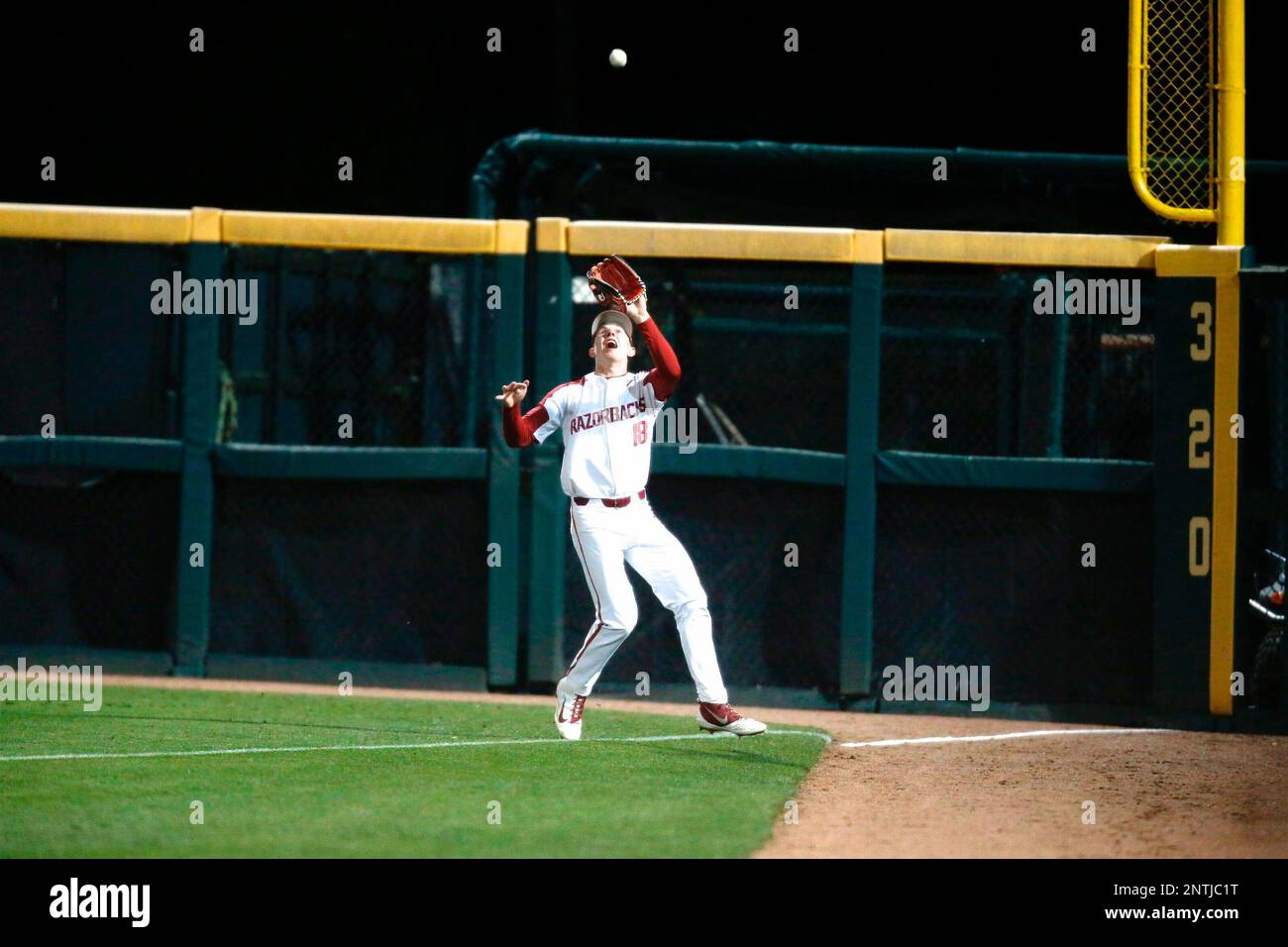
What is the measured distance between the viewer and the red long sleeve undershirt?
24.0ft

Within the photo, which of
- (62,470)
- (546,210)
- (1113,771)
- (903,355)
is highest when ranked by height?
(546,210)

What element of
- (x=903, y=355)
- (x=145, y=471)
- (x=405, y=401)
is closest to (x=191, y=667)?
(x=145, y=471)

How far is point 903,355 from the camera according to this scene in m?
8.84

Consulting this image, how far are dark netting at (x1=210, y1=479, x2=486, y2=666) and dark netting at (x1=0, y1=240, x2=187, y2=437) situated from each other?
0.67 meters

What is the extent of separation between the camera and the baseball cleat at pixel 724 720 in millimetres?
7594

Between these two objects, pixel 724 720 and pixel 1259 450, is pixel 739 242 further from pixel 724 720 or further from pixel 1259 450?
pixel 1259 450

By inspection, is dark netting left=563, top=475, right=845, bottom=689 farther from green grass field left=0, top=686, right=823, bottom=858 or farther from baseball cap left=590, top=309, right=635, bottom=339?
baseball cap left=590, top=309, right=635, bottom=339

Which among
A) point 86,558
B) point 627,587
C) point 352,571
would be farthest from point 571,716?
point 86,558

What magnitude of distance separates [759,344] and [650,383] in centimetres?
153

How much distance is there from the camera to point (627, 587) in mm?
7527

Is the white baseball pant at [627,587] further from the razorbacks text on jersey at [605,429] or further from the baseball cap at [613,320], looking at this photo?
the baseball cap at [613,320]

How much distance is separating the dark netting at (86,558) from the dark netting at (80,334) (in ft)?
0.93

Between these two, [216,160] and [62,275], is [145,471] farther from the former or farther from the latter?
[216,160]

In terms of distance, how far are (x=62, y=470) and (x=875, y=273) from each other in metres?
4.15
